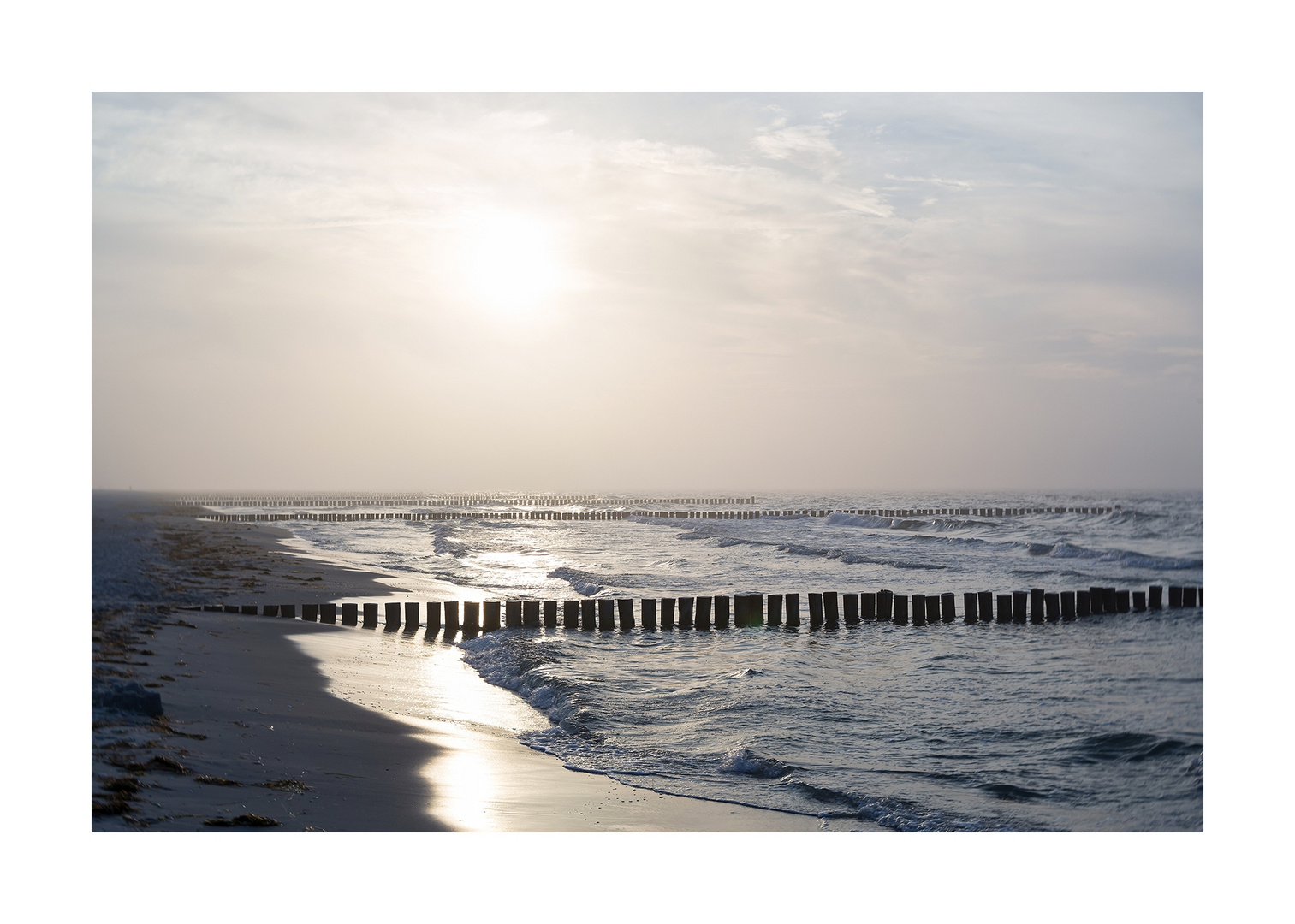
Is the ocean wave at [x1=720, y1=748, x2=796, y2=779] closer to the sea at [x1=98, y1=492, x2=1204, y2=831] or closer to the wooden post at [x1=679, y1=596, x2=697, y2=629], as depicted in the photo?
the sea at [x1=98, y1=492, x2=1204, y2=831]

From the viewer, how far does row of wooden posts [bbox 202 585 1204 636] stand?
14320mm

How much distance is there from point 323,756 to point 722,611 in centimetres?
933

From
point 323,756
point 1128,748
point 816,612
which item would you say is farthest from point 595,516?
point 323,756

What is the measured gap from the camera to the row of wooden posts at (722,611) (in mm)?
14320

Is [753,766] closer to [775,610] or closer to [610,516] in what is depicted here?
[775,610]

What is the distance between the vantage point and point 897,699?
9336mm

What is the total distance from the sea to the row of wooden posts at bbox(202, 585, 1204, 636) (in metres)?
0.37

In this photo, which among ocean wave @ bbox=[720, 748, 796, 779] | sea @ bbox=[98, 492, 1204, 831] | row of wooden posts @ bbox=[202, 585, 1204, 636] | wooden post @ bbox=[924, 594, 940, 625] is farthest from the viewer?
wooden post @ bbox=[924, 594, 940, 625]

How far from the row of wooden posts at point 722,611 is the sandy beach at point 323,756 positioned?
3606 mm

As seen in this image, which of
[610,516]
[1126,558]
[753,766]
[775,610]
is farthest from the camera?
[610,516]

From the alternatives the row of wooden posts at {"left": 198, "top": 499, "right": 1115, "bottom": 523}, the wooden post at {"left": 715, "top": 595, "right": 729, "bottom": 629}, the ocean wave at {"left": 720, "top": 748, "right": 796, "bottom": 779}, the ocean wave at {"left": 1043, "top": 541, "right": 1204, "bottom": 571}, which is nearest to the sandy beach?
the ocean wave at {"left": 720, "top": 748, "right": 796, "bottom": 779}
